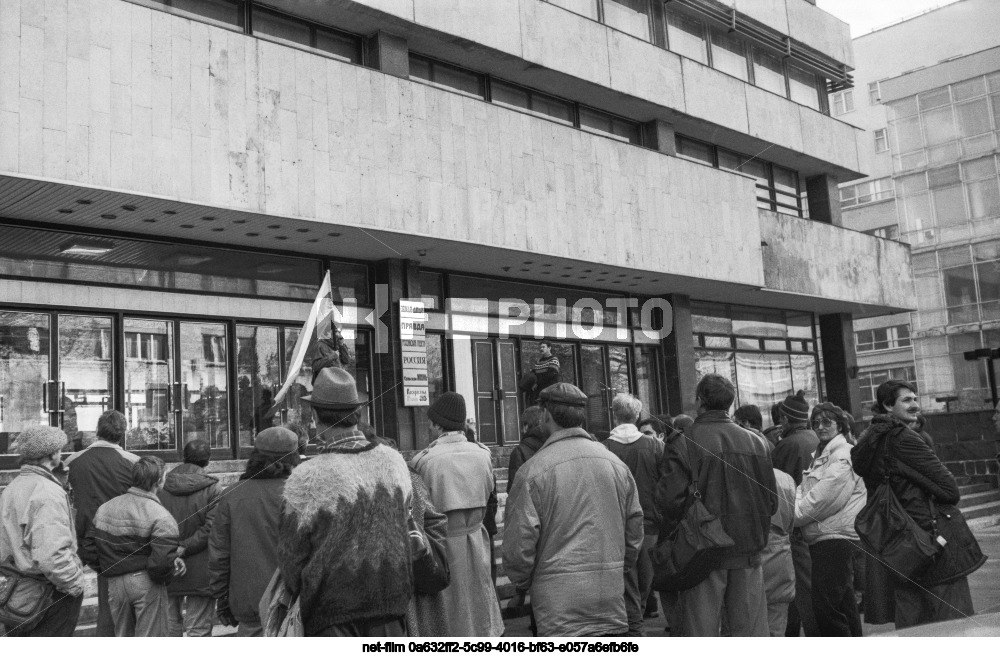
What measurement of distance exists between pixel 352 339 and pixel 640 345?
8.36 meters

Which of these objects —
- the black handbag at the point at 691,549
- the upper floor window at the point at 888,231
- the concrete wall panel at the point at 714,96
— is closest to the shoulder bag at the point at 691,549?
the black handbag at the point at 691,549

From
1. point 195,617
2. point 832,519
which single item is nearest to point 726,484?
point 832,519

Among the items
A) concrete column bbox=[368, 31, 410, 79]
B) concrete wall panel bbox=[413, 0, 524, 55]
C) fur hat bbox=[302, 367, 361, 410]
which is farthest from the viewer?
concrete wall panel bbox=[413, 0, 524, 55]

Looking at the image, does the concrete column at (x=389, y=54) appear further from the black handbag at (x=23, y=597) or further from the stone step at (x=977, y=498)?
the stone step at (x=977, y=498)

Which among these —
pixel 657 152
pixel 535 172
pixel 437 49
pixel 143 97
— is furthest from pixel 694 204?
pixel 143 97

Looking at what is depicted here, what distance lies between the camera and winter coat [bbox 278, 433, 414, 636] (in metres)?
3.78

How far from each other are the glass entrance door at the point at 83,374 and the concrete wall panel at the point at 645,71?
11666mm

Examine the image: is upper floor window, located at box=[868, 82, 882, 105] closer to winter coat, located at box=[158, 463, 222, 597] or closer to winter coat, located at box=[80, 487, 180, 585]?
winter coat, located at box=[158, 463, 222, 597]

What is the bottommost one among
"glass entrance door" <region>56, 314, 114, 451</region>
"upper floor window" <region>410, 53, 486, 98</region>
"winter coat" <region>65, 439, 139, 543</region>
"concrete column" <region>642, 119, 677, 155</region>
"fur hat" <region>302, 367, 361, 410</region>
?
"winter coat" <region>65, 439, 139, 543</region>

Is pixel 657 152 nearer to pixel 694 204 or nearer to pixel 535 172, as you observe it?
pixel 694 204

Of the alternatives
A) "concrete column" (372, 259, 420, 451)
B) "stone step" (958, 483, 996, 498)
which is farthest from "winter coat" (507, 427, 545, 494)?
"stone step" (958, 483, 996, 498)

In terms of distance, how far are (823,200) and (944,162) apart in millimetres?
3389

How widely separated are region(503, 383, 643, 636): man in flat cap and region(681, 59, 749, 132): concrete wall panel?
18.4 m
